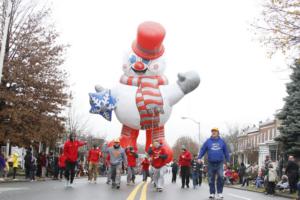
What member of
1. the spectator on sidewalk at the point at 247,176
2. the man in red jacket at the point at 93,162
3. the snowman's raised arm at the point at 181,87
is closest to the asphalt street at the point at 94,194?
the snowman's raised arm at the point at 181,87

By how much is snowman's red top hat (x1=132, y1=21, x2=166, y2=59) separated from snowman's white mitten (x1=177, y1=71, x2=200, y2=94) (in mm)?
1254

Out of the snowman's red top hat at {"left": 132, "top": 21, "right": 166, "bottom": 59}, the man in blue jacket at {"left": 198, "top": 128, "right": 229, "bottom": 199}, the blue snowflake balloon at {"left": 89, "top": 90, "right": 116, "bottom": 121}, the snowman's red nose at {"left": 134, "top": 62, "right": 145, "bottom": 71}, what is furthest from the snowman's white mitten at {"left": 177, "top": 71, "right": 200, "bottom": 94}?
the man in blue jacket at {"left": 198, "top": 128, "right": 229, "bottom": 199}

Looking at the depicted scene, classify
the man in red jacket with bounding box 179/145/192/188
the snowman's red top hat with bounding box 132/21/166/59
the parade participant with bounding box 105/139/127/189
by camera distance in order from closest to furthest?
1. the parade participant with bounding box 105/139/127/189
2. the snowman's red top hat with bounding box 132/21/166/59
3. the man in red jacket with bounding box 179/145/192/188

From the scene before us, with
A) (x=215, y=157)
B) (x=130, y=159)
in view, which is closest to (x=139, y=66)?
(x=130, y=159)

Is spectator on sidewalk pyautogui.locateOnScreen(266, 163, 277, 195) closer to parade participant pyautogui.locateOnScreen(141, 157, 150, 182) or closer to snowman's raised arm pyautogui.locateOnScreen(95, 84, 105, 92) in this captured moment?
parade participant pyautogui.locateOnScreen(141, 157, 150, 182)

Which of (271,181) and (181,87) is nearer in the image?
(181,87)

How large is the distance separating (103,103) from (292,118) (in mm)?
14667

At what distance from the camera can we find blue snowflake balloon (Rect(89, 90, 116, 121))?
719 inches

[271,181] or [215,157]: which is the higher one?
[215,157]

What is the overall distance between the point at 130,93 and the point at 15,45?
39.0ft

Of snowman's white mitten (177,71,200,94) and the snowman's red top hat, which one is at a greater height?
the snowman's red top hat

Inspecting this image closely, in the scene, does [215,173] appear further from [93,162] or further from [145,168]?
[145,168]

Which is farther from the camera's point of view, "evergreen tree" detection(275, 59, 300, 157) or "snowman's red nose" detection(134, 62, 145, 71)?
"evergreen tree" detection(275, 59, 300, 157)

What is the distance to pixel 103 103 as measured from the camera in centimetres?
1828
